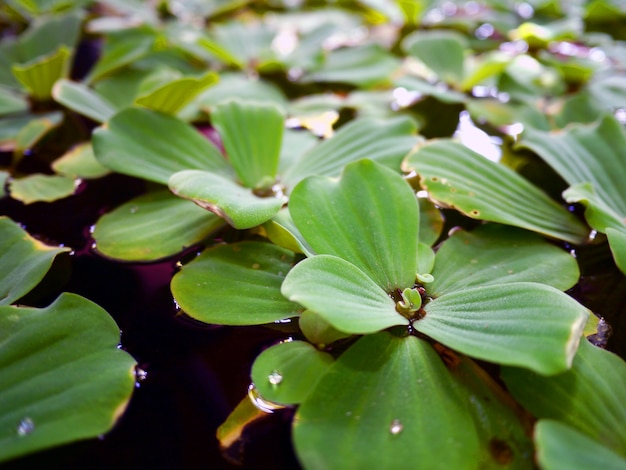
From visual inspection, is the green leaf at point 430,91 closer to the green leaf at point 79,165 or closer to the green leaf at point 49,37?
the green leaf at point 79,165

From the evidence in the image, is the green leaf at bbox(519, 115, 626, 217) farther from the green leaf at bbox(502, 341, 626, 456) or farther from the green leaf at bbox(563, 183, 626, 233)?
the green leaf at bbox(502, 341, 626, 456)

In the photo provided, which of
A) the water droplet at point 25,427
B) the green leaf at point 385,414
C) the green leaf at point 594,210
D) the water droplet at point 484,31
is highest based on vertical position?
the water droplet at point 25,427

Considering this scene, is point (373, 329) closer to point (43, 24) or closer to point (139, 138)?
point (139, 138)

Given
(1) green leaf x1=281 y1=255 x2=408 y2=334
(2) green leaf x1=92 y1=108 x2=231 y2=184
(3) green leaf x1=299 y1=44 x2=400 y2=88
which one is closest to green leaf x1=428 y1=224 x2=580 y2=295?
(1) green leaf x1=281 y1=255 x2=408 y2=334

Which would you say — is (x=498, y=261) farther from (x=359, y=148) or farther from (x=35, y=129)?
(x=35, y=129)

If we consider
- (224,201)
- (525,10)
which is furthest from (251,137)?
(525,10)

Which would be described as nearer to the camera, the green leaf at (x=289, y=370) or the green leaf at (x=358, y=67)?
the green leaf at (x=289, y=370)

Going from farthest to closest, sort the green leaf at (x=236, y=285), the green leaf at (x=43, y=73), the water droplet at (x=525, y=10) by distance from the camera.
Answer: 1. the water droplet at (x=525, y=10)
2. the green leaf at (x=43, y=73)
3. the green leaf at (x=236, y=285)

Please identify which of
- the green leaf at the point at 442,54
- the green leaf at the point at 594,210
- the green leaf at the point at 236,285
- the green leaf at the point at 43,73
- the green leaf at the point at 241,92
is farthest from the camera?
the green leaf at the point at 442,54

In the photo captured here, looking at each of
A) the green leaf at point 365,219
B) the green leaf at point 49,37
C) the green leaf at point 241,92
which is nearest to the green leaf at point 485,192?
the green leaf at point 365,219
